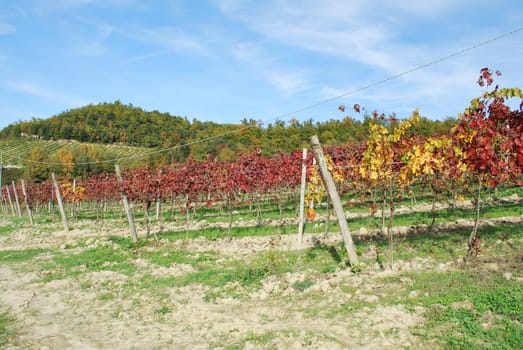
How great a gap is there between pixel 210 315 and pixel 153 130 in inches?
3509

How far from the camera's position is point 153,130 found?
90500mm

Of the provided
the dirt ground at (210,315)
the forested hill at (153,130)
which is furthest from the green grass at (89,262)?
the forested hill at (153,130)

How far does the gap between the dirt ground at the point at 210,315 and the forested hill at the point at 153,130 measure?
2193 inches

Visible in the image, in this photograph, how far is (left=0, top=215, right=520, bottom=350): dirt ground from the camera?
4484 mm

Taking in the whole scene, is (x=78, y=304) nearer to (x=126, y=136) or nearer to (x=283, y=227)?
(x=283, y=227)

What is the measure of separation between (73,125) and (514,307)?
99543mm

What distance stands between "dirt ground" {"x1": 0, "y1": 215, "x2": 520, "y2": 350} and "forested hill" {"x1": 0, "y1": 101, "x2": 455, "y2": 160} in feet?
183

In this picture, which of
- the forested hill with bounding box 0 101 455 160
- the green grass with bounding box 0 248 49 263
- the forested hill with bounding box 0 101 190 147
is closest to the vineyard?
the green grass with bounding box 0 248 49 263

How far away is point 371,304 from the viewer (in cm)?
504

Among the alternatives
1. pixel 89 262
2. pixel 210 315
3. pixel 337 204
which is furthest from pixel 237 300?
pixel 89 262

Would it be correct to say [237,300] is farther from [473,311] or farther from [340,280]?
[473,311]

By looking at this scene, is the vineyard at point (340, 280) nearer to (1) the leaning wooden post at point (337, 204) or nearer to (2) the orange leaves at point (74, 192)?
(1) the leaning wooden post at point (337, 204)

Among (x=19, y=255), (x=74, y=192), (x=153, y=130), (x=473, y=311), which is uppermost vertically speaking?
(x=153, y=130)

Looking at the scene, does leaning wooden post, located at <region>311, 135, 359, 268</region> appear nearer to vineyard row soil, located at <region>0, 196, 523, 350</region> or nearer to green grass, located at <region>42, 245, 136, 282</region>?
vineyard row soil, located at <region>0, 196, 523, 350</region>
